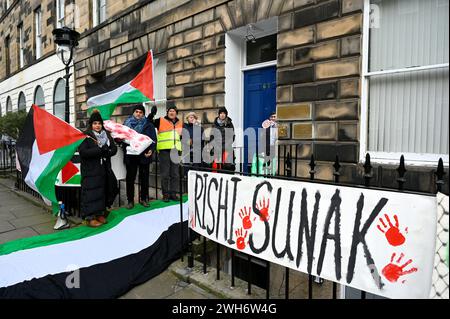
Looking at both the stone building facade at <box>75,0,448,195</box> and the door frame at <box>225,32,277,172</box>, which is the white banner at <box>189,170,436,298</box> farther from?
the door frame at <box>225,32,277,172</box>

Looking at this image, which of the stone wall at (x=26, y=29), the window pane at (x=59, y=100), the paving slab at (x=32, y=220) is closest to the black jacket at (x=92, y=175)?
the paving slab at (x=32, y=220)

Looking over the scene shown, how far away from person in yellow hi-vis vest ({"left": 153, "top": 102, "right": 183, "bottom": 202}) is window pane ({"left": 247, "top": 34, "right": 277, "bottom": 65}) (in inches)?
81.2

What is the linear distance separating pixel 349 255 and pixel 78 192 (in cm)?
466

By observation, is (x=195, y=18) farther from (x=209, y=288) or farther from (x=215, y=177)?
(x=209, y=288)

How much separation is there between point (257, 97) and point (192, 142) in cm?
168

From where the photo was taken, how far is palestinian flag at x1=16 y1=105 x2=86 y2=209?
13.5ft

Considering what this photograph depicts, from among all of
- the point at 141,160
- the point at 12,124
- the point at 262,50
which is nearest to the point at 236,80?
the point at 262,50

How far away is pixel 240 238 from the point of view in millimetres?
2795

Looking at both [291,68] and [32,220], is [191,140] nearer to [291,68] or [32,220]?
[291,68]

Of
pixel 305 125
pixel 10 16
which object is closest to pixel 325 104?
pixel 305 125

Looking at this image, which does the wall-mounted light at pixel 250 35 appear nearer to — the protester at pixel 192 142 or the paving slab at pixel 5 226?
the protester at pixel 192 142

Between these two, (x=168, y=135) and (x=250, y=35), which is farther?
(x=250, y=35)

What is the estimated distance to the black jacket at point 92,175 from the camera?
422 centimetres

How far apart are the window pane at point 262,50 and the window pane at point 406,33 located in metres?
2.02
